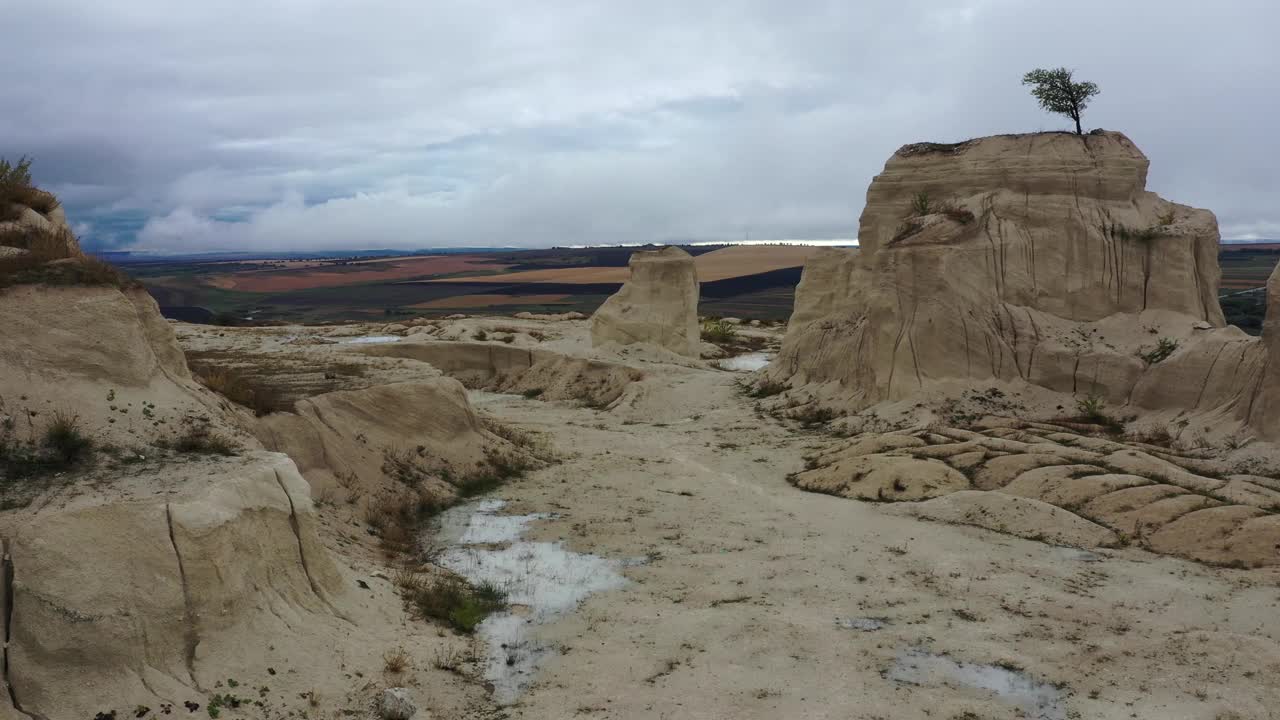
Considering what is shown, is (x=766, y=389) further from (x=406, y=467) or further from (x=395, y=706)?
(x=395, y=706)

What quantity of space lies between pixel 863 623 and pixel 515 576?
14.7ft

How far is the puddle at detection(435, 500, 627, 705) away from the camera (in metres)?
8.64

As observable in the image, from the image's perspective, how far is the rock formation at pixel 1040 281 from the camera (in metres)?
19.7

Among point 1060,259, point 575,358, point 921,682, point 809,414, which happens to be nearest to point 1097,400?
point 1060,259

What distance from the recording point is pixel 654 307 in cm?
3419

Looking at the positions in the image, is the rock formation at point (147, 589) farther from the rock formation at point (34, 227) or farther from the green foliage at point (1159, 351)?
the green foliage at point (1159, 351)

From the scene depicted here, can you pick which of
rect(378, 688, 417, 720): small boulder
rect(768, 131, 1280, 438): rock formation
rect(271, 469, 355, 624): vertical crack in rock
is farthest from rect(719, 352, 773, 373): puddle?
rect(378, 688, 417, 720): small boulder

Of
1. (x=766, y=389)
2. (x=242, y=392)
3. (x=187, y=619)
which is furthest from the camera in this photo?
(x=766, y=389)

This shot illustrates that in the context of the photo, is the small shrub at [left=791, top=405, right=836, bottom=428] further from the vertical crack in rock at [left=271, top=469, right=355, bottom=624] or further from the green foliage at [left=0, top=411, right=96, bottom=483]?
the green foliage at [left=0, top=411, right=96, bottom=483]

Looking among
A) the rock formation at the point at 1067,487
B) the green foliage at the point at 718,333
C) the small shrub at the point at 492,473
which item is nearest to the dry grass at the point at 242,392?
the small shrub at the point at 492,473

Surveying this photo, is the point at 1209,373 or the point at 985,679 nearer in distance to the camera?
the point at 985,679

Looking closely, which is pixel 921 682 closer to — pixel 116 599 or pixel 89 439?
pixel 116 599

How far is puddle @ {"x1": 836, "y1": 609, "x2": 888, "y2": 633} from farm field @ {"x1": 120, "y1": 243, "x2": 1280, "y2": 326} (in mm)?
42104

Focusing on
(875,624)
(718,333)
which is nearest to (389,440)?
(875,624)
